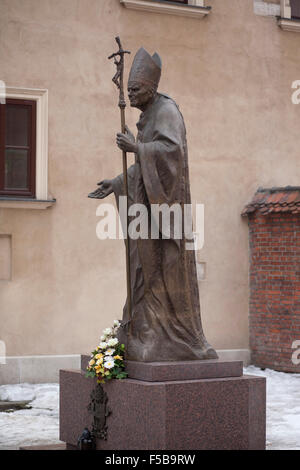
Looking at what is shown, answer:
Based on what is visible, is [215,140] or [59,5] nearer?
[59,5]

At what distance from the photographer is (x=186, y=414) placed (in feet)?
18.3

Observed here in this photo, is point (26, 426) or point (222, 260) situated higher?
point (222, 260)

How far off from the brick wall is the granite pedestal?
592cm

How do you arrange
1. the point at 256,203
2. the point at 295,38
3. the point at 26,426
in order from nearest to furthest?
1. the point at 26,426
2. the point at 256,203
3. the point at 295,38

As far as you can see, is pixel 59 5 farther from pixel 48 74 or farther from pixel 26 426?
pixel 26 426

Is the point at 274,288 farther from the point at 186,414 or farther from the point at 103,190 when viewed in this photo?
the point at 186,414

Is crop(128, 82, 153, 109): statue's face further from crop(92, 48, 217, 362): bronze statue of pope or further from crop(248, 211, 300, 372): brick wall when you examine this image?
crop(248, 211, 300, 372): brick wall

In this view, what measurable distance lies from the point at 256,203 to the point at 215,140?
1.18 metres

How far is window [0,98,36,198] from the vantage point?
11.3 m

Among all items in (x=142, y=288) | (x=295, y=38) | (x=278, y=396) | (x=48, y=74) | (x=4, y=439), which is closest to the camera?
(x=142, y=288)

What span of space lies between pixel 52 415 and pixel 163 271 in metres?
3.39

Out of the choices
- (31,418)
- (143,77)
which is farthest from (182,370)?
(31,418)

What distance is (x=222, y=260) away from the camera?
41.0ft

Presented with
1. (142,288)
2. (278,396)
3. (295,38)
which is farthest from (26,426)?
(295,38)
